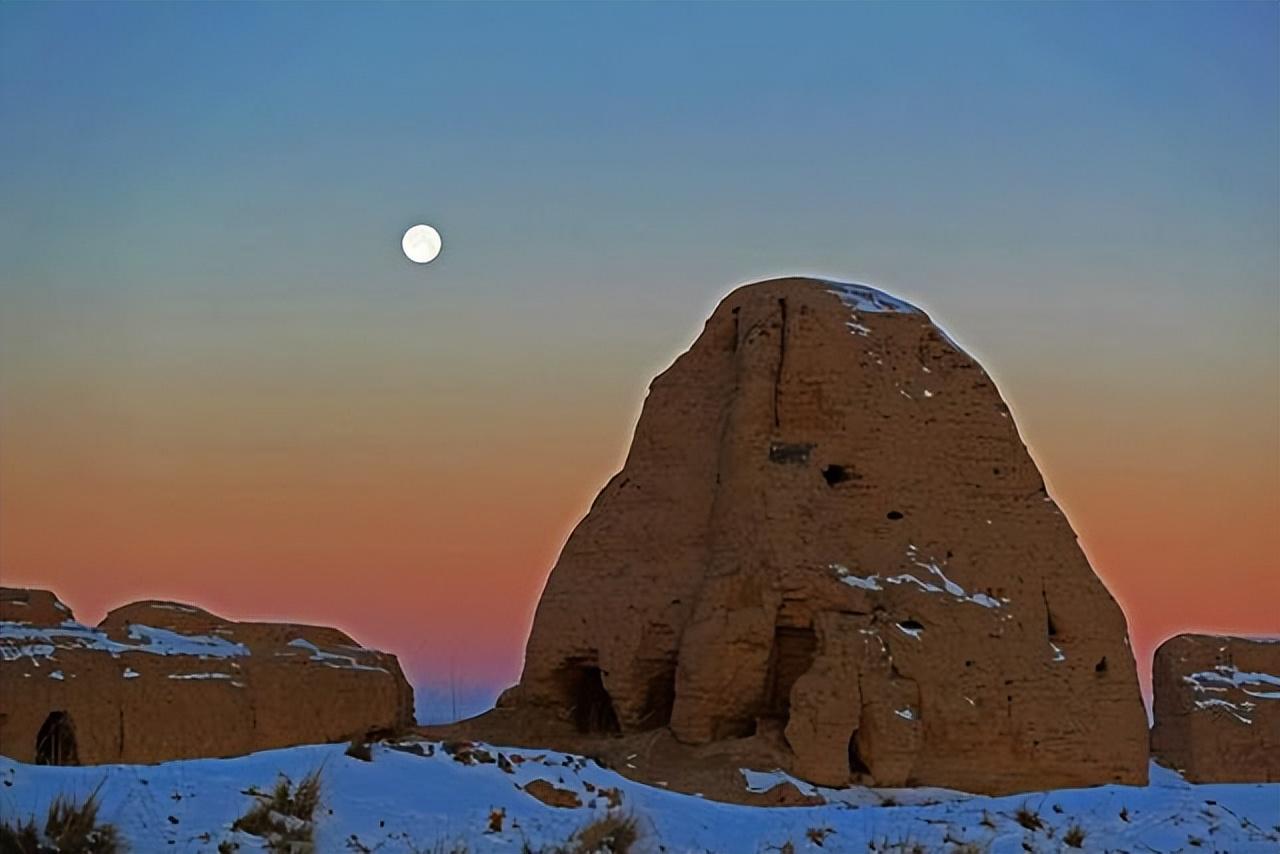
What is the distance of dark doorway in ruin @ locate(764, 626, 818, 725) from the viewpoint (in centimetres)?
2578

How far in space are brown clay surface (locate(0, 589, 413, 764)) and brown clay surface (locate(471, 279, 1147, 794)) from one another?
7.72 feet

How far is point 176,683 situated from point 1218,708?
63.4 ft

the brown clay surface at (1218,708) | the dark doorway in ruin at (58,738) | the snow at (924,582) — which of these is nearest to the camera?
the dark doorway in ruin at (58,738)

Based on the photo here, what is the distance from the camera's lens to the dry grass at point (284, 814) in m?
10.8

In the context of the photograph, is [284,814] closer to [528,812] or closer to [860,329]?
[528,812]

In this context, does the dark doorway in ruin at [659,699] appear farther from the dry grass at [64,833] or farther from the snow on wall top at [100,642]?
the dry grass at [64,833]

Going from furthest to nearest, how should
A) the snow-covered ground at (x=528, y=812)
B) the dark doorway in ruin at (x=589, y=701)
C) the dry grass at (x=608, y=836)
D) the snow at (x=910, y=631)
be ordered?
the dark doorway in ruin at (x=589, y=701) → the snow at (x=910, y=631) → the dry grass at (x=608, y=836) → the snow-covered ground at (x=528, y=812)

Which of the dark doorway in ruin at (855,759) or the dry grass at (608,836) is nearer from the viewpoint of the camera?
the dry grass at (608,836)

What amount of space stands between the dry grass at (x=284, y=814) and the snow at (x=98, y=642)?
528 inches

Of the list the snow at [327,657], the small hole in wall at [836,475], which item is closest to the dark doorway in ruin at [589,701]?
the snow at [327,657]

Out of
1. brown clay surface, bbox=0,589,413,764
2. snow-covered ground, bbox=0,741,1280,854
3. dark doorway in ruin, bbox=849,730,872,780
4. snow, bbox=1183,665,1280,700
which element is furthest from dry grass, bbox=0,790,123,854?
snow, bbox=1183,665,1280,700

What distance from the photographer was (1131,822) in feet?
43.3

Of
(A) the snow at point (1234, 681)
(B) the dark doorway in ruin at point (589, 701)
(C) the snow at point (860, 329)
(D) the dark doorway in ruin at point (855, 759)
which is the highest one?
(C) the snow at point (860, 329)

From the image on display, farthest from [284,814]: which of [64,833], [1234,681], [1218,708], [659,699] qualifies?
[1234,681]
